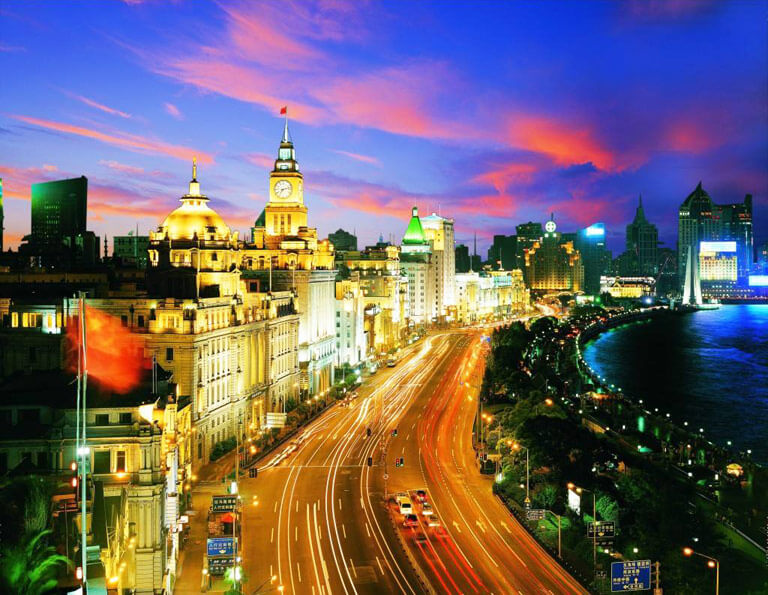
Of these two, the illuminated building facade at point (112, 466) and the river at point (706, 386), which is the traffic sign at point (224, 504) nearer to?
the illuminated building facade at point (112, 466)

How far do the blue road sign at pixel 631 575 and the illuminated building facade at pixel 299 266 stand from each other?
64.3m

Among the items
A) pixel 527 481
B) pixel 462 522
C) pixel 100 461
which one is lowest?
pixel 462 522

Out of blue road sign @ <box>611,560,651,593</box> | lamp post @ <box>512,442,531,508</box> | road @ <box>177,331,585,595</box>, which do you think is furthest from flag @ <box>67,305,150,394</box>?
blue road sign @ <box>611,560,651,593</box>

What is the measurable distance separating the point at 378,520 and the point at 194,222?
40812mm

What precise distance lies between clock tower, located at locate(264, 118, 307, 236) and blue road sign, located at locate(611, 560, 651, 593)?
8164cm

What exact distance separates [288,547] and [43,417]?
16.3 meters

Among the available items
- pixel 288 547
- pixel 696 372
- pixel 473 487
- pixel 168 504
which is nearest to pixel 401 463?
pixel 473 487

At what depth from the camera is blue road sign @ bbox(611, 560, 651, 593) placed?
125 ft

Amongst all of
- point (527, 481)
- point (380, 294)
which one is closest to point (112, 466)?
point (527, 481)

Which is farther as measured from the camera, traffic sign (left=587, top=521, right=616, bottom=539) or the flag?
the flag

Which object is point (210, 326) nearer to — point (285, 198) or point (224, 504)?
point (224, 504)

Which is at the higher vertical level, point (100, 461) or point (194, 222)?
point (194, 222)

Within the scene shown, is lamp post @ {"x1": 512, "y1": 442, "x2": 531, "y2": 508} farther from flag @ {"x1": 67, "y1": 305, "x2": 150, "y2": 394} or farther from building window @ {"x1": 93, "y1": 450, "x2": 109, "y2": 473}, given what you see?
flag @ {"x1": 67, "y1": 305, "x2": 150, "y2": 394}

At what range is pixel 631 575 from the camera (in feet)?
126
